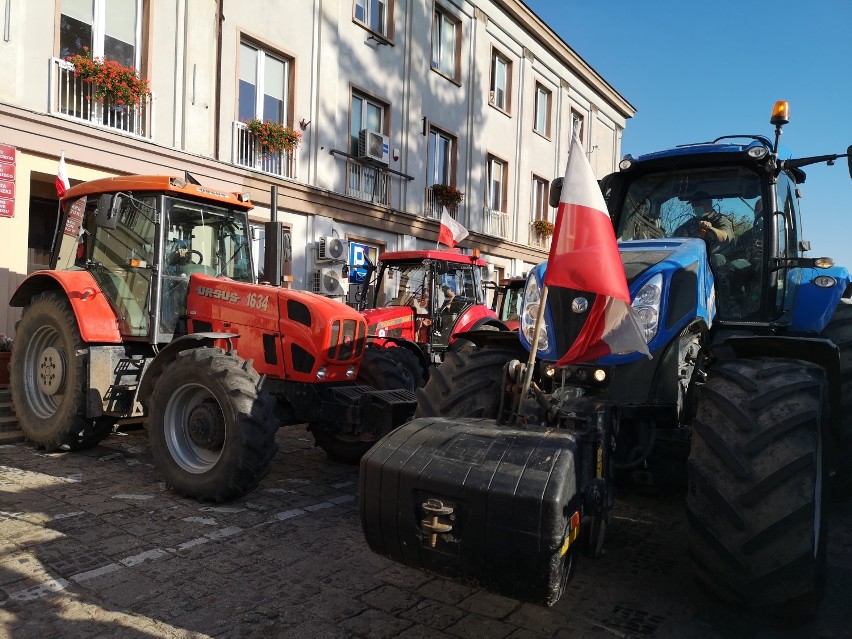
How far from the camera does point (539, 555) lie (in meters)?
2.30

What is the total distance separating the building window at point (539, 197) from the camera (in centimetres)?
2066

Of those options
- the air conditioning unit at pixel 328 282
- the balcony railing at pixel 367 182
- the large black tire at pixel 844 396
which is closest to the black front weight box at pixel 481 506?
the large black tire at pixel 844 396

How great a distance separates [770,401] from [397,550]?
1698 mm

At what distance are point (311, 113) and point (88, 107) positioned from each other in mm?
4219

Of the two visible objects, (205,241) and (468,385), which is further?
(205,241)

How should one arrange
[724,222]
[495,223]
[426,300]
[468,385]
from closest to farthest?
[468,385]
[724,222]
[426,300]
[495,223]

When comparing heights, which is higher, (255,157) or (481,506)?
(255,157)

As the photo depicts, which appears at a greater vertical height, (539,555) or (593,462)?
(593,462)

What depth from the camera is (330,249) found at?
12547mm

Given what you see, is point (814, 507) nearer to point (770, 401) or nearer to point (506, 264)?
point (770, 401)

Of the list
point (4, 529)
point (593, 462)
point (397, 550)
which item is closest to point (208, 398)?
point (4, 529)

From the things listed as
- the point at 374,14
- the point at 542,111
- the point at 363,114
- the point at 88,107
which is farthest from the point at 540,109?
the point at 88,107

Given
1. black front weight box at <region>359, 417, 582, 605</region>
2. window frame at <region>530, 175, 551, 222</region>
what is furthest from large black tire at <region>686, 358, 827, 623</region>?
window frame at <region>530, 175, 551, 222</region>

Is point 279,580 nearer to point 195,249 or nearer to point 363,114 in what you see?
point 195,249
